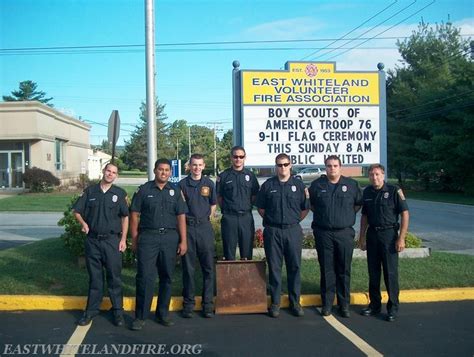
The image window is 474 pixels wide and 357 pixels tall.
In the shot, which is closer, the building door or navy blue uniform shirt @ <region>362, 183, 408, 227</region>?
navy blue uniform shirt @ <region>362, 183, 408, 227</region>

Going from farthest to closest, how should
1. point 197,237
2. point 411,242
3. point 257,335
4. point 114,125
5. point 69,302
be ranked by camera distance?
point 114,125 < point 411,242 < point 69,302 < point 197,237 < point 257,335

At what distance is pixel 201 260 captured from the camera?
19.7 feet

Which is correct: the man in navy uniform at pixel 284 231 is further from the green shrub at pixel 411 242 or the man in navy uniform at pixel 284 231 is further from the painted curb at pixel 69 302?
the green shrub at pixel 411 242

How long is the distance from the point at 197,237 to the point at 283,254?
43.1 inches

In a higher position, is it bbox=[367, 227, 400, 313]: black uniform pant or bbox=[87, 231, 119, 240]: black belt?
bbox=[87, 231, 119, 240]: black belt

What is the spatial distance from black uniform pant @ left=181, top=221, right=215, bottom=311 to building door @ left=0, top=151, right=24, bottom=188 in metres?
29.1

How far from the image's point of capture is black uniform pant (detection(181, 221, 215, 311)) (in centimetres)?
590

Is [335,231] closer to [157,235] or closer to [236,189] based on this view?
[236,189]

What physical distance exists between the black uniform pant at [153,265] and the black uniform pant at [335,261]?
1.81 m

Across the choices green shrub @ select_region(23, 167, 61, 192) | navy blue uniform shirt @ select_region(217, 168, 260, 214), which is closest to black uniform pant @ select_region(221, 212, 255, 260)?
navy blue uniform shirt @ select_region(217, 168, 260, 214)

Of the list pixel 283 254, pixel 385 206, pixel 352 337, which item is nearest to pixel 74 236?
pixel 283 254

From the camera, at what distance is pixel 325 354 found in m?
4.79

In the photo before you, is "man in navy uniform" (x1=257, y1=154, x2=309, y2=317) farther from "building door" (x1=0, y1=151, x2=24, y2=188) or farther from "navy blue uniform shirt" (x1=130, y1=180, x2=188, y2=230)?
"building door" (x1=0, y1=151, x2=24, y2=188)

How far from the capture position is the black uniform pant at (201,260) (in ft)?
19.4
